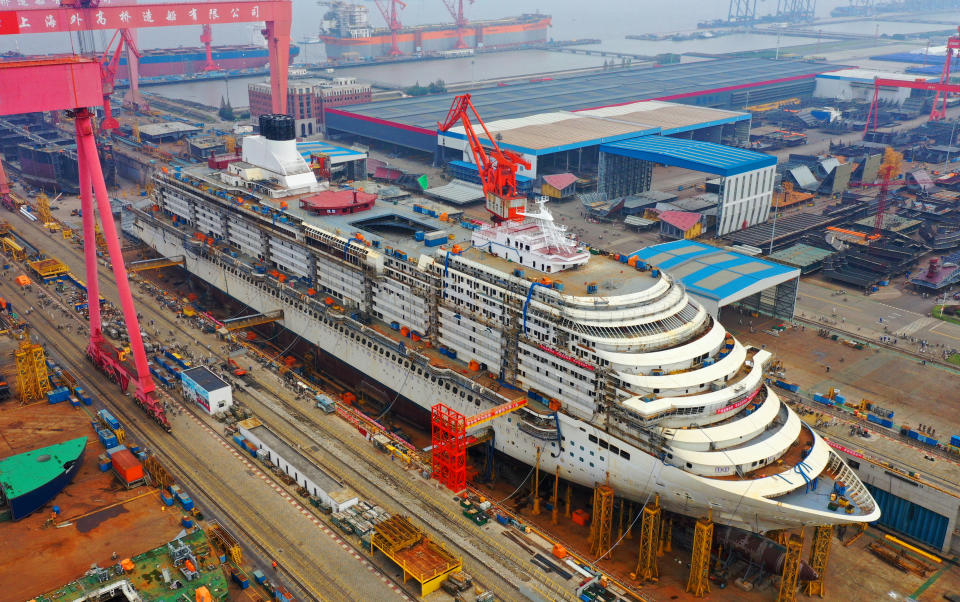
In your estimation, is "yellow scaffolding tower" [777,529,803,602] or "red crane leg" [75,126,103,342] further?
"red crane leg" [75,126,103,342]

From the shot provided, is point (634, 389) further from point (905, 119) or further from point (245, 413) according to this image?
point (905, 119)

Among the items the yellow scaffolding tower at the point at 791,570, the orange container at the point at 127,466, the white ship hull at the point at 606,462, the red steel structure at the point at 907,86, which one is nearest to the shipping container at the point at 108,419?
the orange container at the point at 127,466

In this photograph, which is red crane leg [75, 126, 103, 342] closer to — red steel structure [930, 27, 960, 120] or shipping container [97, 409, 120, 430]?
shipping container [97, 409, 120, 430]

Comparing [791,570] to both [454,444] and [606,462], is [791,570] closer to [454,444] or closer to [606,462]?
[606,462]

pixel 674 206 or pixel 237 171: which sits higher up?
pixel 237 171

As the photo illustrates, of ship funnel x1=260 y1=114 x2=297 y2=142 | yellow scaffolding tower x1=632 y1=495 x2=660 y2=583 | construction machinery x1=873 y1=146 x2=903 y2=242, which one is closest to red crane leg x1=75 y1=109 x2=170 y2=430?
ship funnel x1=260 y1=114 x2=297 y2=142

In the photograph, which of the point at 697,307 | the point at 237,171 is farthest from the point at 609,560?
the point at 237,171

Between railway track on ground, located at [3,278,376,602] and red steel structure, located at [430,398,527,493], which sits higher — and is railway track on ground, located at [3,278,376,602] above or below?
below

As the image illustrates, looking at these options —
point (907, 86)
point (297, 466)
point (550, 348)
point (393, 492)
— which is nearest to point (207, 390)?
point (297, 466)
